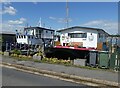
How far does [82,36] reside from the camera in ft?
132

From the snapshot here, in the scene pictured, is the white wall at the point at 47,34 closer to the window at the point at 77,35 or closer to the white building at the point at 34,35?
the white building at the point at 34,35

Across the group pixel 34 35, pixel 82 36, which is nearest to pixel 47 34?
pixel 34 35

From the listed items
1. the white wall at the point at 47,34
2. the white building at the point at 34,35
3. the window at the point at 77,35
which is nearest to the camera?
the window at the point at 77,35

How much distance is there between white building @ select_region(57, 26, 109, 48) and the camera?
3897 centimetres

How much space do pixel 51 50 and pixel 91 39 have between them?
17872 millimetres

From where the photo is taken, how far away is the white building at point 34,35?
4688 cm

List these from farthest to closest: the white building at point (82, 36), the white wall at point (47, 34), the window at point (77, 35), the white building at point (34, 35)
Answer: the white wall at point (47, 34)
the white building at point (34, 35)
the window at point (77, 35)
the white building at point (82, 36)

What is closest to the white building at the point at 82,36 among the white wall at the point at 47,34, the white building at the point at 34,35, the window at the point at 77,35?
the window at the point at 77,35

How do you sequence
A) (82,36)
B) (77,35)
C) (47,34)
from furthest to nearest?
(47,34) < (77,35) < (82,36)

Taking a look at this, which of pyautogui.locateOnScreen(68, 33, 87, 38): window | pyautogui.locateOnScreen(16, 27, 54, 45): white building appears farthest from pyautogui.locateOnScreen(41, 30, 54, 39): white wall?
pyautogui.locateOnScreen(68, 33, 87, 38): window

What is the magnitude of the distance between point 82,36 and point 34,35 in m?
12.7

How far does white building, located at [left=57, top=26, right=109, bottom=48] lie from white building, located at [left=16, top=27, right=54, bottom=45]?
22.0 ft

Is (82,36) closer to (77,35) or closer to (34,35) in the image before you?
(77,35)

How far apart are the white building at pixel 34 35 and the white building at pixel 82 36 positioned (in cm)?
670
